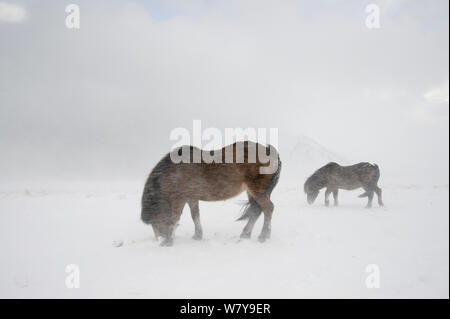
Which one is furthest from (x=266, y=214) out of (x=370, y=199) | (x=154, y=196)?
(x=370, y=199)

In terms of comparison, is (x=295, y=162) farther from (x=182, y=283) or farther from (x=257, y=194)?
(x=182, y=283)

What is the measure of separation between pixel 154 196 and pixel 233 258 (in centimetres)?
237

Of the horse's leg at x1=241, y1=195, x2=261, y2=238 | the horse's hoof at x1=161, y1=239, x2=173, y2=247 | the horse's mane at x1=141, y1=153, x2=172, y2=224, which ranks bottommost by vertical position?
the horse's hoof at x1=161, y1=239, x2=173, y2=247

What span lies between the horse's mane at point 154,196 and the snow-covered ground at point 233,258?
2.22ft

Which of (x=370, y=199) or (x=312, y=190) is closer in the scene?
(x=370, y=199)

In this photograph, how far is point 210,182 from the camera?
238 inches

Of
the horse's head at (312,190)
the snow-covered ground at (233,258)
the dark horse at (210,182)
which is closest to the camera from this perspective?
the snow-covered ground at (233,258)

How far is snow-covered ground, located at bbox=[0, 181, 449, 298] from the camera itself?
3.84 meters

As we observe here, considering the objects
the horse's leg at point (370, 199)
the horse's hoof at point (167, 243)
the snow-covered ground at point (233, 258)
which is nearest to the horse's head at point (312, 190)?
the horse's leg at point (370, 199)

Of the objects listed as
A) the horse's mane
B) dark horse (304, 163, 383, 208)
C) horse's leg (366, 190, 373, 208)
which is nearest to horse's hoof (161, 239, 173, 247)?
the horse's mane

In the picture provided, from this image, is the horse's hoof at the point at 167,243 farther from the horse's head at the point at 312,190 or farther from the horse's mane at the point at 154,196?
the horse's head at the point at 312,190

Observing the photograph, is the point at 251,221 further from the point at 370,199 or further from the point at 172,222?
the point at 370,199

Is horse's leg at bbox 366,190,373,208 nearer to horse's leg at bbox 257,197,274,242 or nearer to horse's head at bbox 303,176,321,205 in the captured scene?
horse's head at bbox 303,176,321,205

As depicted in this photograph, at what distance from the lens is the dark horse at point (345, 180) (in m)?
10.3
